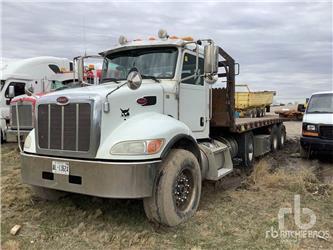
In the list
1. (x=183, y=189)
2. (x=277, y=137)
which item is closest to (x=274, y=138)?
(x=277, y=137)

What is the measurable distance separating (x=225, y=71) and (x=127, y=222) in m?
4.03

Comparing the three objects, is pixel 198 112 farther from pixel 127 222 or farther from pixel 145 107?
pixel 127 222

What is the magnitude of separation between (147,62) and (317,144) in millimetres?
5860

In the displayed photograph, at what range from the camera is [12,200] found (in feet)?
18.0

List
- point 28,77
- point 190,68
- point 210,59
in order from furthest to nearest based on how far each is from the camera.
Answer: point 28,77 < point 190,68 < point 210,59

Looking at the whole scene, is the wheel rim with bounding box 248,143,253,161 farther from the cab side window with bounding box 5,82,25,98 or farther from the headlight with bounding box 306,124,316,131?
the cab side window with bounding box 5,82,25,98

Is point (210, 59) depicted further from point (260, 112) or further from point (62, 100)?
point (260, 112)

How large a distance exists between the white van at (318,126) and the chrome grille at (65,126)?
6.99 metres

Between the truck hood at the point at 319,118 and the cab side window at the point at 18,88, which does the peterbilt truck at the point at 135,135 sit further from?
the cab side window at the point at 18,88

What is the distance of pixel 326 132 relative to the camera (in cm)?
887

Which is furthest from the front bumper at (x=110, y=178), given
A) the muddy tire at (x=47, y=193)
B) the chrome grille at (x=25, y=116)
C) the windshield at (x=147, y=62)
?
the chrome grille at (x=25, y=116)

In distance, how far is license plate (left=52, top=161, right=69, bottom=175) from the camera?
13.9ft

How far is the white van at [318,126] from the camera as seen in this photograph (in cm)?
885

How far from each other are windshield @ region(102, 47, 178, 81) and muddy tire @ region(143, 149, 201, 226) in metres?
1.40
